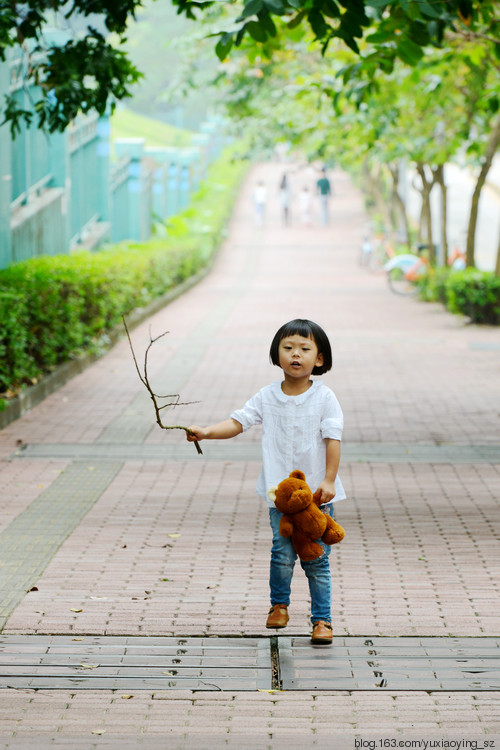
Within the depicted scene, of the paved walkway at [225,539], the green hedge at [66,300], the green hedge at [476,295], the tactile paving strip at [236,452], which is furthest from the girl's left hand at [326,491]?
the green hedge at [476,295]

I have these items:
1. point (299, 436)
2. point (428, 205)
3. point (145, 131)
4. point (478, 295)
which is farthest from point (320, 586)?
point (145, 131)

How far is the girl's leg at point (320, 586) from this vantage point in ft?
15.2

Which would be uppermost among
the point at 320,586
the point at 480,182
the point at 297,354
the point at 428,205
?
the point at 480,182

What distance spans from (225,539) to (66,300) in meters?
6.32

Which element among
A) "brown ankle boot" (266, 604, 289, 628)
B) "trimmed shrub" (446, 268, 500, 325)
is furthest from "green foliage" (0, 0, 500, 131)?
"trimmed shrub" (446, 268, 500, 325)

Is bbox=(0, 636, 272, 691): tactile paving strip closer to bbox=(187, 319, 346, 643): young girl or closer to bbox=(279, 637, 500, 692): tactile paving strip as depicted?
bbox=(279, 637, 500, 692): tactile paving strip

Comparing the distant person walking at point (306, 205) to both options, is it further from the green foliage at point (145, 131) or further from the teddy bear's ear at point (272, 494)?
the teddy bear's ear at point (272, 494)

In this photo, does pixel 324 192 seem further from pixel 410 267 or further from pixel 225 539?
pixel 225 539

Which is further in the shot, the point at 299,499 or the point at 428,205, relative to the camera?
the point at 428,205

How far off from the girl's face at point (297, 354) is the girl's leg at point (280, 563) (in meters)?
0.64

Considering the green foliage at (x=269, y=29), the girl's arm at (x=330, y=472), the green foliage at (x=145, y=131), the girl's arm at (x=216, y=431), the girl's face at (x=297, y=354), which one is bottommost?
the girl's arm at (x=330, y=472)

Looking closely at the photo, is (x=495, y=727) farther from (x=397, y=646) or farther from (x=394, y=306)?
(x=394, y=306)

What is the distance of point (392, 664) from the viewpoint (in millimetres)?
4434

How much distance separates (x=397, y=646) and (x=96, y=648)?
1.24m
